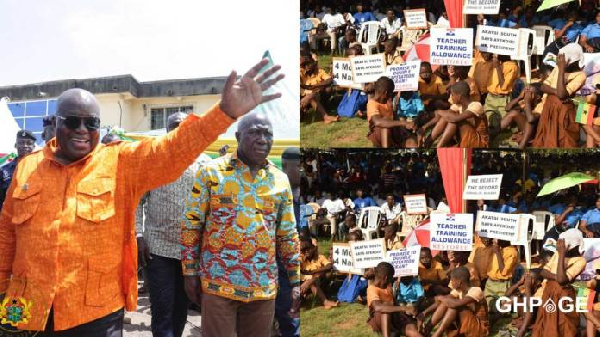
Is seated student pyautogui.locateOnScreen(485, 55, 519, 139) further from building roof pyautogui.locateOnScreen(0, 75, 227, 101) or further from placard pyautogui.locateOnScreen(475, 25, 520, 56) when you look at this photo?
building roof pyautogui.locateOnScreen(0, 75, 227, 101)

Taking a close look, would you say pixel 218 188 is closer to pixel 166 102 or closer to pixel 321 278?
pixel 166 102

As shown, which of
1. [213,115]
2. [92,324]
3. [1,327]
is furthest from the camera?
[1,327]

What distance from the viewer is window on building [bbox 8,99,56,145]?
329 centimetres

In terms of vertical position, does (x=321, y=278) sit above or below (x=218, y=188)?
below

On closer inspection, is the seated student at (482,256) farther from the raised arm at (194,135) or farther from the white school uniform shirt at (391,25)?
the raised arm at (194,135)

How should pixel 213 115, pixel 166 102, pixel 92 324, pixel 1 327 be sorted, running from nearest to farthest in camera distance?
pixel 213 115
pixel 92 324
pixel 1 327
pixel 166 102

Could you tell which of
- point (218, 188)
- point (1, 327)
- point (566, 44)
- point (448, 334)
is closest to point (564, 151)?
point (566, 44)

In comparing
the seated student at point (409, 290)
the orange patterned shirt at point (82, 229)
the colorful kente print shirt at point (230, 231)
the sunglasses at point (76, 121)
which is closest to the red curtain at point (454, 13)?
the seated student at point (409, 290)

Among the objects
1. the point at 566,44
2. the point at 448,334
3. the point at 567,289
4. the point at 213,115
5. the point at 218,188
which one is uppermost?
the point at 566,44

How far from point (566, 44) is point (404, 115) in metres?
0.97

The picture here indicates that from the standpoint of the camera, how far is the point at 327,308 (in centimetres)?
383

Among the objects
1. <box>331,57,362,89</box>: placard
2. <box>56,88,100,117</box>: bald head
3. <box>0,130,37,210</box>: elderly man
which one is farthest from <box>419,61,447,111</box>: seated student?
<box>0,130,37,210</box>: elderly man

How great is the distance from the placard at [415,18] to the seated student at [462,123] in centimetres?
40

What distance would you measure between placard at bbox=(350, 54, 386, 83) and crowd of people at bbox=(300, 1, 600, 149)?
0.04 m
